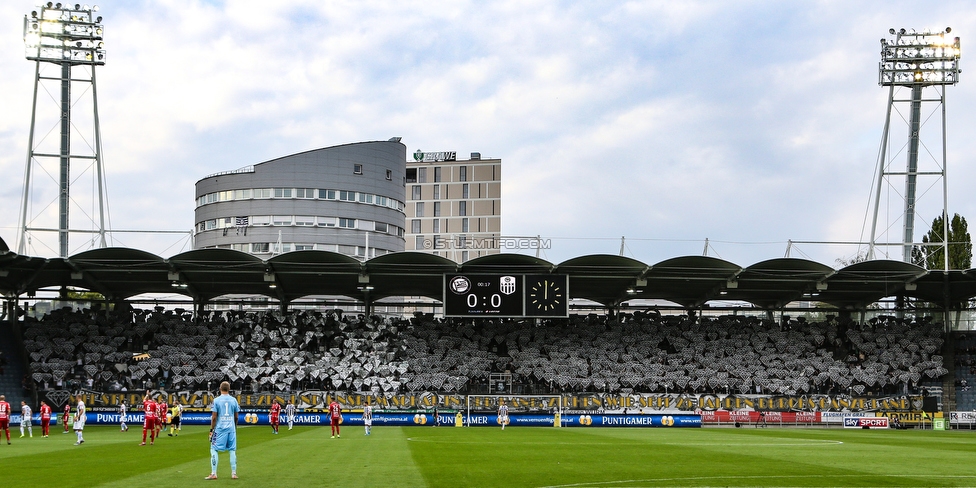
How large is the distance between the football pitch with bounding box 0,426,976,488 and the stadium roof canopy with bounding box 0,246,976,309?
2303 cm

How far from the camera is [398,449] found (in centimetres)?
2619

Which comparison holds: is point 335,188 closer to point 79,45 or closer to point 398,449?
point 79,45

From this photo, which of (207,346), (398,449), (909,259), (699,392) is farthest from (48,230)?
(909,259)

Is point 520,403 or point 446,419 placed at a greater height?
point 520,403

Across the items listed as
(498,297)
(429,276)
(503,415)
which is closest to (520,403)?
(503,415)

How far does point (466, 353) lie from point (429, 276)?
18.4 ft

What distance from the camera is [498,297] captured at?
2078 inches

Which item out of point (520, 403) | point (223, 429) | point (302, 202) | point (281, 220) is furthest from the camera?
point (302, 202)

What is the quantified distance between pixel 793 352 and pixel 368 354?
1097 inches

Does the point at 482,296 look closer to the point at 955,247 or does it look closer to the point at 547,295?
the point at 547,295

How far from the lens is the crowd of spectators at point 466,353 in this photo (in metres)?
54.8

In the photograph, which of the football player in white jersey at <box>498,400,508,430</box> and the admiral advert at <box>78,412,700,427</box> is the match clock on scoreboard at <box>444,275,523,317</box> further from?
the football player in white jersey at <box>498,400,508,430</box>

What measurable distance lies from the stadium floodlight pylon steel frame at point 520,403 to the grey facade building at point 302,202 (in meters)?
48.5

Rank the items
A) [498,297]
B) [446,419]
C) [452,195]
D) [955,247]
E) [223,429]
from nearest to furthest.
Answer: [223,429] < [446,419] < [498,297] < [955,247] < [452,195]
